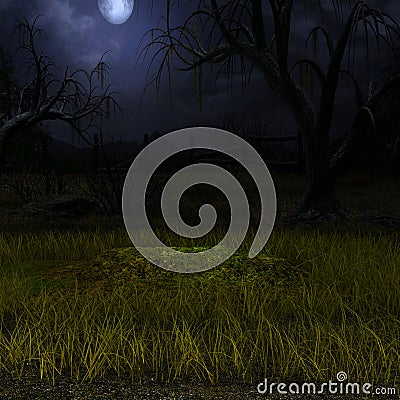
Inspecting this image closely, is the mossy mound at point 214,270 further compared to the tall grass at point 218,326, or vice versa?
the mossy mound at point 214,270

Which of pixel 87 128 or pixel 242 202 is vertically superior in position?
pixel 87 128

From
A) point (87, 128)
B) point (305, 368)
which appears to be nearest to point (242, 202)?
point (87, 128)

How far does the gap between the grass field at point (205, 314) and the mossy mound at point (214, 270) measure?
2 centimetres

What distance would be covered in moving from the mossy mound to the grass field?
0.02 meters

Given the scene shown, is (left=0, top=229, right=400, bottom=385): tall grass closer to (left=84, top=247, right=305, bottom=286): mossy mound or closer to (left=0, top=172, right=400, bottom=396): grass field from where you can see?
(left=0, top=172, right=400, bottom=396): grass field

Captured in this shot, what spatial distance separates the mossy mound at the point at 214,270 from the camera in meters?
4.97

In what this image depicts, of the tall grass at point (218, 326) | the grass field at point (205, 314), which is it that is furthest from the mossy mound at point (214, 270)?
the tall grass at point (218, 326)

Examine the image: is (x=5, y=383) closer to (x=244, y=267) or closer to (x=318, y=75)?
(x=244, y=267)

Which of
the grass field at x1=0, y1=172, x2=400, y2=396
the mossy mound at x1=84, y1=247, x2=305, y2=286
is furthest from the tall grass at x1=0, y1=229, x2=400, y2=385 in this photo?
the mossy mound at x1=84, y1=247, x2=305, y2=286

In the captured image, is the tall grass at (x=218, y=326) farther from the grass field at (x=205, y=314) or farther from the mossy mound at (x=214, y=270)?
the mossy mound at (x=214, y=270)

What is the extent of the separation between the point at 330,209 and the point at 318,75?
2274 millimetres

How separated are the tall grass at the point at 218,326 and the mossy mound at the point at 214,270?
15cm

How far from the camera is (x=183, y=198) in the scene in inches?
518

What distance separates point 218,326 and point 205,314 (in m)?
0.70
